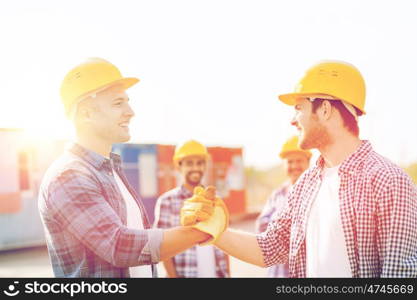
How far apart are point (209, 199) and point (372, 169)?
3.23 feet

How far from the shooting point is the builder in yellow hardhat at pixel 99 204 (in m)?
2.96

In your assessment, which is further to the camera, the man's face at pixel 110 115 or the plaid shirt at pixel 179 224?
the plaid shirt at pixel 179 224

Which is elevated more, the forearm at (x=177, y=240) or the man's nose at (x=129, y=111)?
the man's nose at (x=129, y=111)

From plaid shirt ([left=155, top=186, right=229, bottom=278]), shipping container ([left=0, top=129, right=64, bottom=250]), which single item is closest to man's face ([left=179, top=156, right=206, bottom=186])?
plaid shirt ([left=155, top=186, right=229, bottom=278])

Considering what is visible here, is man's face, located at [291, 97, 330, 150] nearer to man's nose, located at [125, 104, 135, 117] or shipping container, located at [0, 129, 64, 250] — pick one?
man's nose, located at [125, 104, 135, 117]

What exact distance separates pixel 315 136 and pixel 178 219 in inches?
107

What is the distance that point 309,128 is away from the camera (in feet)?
11.3

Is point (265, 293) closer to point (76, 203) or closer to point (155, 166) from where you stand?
point (76, 203)

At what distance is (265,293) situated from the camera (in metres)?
3.29

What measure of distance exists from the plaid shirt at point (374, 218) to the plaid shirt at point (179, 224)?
7.57ft

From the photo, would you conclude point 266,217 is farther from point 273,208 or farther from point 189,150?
point 189,150

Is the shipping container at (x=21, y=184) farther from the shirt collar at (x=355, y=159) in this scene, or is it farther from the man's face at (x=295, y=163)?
the shirt collar at (x=355, y=159)

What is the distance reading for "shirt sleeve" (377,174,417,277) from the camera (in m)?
2.91

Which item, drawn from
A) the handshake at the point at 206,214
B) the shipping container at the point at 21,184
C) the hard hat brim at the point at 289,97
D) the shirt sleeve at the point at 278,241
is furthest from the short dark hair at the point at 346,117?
the shipping container at the point at 21,184
